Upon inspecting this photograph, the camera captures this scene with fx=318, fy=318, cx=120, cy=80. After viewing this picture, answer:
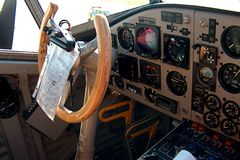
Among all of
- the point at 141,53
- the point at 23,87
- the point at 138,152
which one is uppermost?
the point at 141,53

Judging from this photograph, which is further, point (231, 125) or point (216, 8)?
point (231, 125)

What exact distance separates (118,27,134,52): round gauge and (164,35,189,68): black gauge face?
0.93ft

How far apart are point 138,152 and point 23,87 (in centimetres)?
105

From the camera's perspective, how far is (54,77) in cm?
126

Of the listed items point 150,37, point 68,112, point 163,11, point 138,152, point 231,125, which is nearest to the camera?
point 68,112

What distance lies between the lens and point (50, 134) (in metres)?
2.30

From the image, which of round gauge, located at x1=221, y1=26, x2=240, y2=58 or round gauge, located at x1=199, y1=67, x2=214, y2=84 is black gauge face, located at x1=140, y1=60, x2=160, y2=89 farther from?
round gauge, located at x1=221, y1=26, x2=240, y2=58

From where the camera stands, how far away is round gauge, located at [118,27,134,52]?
2.05 meters

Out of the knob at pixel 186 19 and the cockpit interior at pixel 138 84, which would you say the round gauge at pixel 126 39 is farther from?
the knob at pixel 186 19

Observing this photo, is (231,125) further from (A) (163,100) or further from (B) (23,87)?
(B) (23,87)

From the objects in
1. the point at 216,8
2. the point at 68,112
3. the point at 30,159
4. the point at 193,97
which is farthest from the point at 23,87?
the point at 216,8

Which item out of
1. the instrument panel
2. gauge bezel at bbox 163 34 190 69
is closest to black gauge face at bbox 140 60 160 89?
the instrument panel

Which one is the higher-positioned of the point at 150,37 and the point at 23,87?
the point at 150,37

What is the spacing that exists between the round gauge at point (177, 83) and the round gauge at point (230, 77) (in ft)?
0.81
